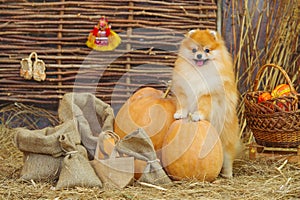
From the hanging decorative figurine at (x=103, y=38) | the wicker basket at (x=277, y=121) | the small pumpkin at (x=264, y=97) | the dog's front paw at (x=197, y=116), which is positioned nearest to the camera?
the dog's front paw at (x=197, y=116)

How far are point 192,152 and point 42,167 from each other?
79cm

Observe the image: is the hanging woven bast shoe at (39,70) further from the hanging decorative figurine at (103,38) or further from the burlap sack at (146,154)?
the burlap sack at (146,154)

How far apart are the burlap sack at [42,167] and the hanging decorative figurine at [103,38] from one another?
4.86 ft

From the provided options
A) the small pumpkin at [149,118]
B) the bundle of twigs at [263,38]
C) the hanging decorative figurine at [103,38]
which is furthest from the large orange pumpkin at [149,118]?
the bundle of twigs at [263,38]

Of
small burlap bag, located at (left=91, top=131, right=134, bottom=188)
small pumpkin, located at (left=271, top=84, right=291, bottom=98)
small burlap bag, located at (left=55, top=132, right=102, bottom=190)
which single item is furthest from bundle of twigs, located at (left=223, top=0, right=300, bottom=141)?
small burlap bag, located at (left=55, top=132, right=102, bottom=190)

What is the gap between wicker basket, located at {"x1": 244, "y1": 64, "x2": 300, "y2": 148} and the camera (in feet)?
9.27

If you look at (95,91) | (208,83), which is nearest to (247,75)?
(95,91)

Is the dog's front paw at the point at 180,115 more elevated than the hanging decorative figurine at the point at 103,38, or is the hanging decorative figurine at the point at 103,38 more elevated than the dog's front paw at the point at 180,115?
the hanging decorative figurine at the point at 103,38

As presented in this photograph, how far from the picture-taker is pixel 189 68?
2.70m

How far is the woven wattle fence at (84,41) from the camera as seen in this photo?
3836 mm

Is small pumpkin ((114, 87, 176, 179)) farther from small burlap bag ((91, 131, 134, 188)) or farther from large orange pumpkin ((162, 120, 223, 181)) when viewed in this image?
small burlap bag ((91, 131, 134, 188))

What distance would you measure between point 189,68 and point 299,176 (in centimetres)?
88

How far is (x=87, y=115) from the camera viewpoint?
2820mm

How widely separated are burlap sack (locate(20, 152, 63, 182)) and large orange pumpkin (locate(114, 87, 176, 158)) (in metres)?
0.45
